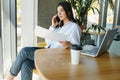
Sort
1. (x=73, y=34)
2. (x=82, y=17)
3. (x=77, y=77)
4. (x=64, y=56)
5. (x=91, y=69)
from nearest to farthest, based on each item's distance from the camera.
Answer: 1. (x=77, y=77)
2. (x=91, y=69)
3. (x=64, y=56)
4. (x=73, y=34)
5. (x=82, y=17)

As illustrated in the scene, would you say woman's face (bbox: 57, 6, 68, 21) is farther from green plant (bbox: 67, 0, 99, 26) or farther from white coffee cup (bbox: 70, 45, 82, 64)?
white coffee cup (bbox: 70, 45, 82, 64)

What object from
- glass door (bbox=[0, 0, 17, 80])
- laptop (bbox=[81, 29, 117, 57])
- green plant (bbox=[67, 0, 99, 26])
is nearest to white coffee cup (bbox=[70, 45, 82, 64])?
laptop (bbox=[81, 29, 117, 57])

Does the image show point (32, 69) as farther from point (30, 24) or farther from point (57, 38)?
point (30, 24)

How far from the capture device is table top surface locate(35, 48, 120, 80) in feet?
4.13

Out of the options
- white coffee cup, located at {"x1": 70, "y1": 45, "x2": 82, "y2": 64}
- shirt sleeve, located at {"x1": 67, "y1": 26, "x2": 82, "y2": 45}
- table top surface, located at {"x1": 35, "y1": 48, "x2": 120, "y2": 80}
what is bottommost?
table top surface, located at {"x1": 35, "y1": 48, "x2": 120, "y2": 80}

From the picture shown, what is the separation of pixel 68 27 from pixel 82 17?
0.82m

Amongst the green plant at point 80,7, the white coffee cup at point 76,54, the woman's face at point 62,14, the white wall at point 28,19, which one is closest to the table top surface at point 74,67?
the white coffee cup at point 76,54

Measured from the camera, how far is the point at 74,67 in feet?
4.69

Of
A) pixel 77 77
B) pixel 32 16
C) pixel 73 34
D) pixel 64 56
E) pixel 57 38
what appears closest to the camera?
pixel 77 77

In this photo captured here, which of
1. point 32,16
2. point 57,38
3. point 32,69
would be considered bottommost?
point 32,69

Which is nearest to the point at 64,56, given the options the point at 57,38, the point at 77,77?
the point at 57,38

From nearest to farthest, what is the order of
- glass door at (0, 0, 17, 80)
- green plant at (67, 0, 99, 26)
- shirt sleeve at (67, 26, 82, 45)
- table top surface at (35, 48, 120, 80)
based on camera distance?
1. table top surface at (35, 48, 120, 80)
2. shirt sleeve at (67, 26, 82, 45)
3. green plant at (67, 0, 99, 26)
4. glass door at (0, 0, 17, 80)

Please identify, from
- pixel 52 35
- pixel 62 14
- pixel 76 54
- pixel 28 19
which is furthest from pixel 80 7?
pixel 76 54

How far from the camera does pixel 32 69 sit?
7.27ft
